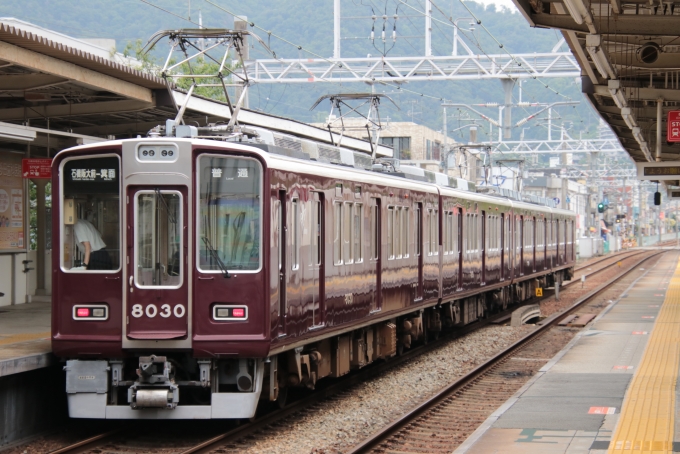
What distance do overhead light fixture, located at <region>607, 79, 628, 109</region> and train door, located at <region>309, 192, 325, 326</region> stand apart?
16.4 ft

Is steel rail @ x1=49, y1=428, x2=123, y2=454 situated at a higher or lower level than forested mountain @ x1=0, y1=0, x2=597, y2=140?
lower

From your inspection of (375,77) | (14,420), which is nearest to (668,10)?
(14,420)

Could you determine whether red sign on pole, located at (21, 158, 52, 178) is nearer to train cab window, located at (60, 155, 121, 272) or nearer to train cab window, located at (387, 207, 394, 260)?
train cab window, located at (60, 155, 121, 272)

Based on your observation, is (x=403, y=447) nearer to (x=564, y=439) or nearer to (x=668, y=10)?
(x=564, y=439)

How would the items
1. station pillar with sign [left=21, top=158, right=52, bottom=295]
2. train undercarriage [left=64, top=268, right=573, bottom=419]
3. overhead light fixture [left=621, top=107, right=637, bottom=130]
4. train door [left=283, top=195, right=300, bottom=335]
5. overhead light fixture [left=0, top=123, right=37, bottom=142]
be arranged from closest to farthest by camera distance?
train undercarriage [left=64, top=268, right=573, bottom=419] < train door [left=283, top=195, right=300, bottom=335] < overhead light fixture [left=0, top=123, right=37, bottom=142] < station pillar with sign [left=21, top=158, right=52, bottom=295] < overhead light fixture [left=621, top=107, right=637, bottom=130]

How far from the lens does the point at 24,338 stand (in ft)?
35.8

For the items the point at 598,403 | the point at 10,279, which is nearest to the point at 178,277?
the point at 598,403

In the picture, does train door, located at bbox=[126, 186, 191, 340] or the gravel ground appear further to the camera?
the gravel ground

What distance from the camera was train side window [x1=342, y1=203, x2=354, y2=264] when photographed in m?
11.9

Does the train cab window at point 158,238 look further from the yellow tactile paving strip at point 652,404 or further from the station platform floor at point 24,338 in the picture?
the yellow tactile paving strip at point 652,404

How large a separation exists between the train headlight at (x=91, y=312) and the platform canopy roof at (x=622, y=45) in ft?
15.9

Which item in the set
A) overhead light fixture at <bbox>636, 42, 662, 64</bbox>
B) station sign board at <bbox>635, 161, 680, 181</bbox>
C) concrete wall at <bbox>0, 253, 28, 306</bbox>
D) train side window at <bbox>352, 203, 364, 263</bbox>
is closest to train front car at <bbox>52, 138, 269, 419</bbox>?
train side window at <bbox>352, 203, 364, 263</bbox>

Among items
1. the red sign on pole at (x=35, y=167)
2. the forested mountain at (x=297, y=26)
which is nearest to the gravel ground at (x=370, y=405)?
the red sign on pole at (x=35, y=167)

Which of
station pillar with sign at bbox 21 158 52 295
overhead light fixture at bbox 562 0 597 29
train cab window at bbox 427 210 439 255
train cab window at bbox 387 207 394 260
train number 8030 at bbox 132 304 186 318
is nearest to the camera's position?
overhead light fixture at bbox 562 0 597 29
